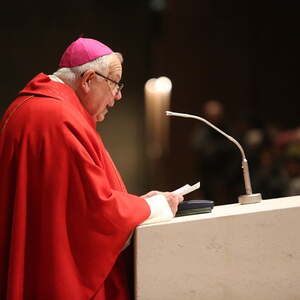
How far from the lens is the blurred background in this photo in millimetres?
4949

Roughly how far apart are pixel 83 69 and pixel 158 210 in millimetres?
659

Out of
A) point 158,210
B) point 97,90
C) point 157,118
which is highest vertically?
point 97,90

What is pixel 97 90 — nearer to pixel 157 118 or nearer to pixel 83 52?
pixel 83 52

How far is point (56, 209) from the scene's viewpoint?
251 centimetres

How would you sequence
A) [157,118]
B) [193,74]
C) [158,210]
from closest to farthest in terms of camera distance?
1. [158,210]
2. [157,118]
3. [193,74]

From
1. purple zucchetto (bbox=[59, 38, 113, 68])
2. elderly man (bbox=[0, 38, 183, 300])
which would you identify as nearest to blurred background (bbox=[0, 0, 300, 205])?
purple zucchetto (bbox=[59, 38, 113, 68])

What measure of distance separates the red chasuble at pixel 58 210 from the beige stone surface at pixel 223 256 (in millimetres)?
136

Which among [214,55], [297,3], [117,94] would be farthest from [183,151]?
[117,94]

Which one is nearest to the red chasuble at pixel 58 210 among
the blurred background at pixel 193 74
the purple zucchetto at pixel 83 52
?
the purple zucchetto at pixel 83 52

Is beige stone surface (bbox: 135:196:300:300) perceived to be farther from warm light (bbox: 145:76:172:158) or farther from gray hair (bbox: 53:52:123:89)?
warm light (bbox: 145:76:172:158)

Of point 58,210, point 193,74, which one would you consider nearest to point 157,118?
point 193,74

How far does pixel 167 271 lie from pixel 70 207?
1.48ft

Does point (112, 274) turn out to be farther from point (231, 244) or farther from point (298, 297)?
point (298, 297)

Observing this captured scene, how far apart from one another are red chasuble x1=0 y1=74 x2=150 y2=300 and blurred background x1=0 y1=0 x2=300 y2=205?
7.86 feet
